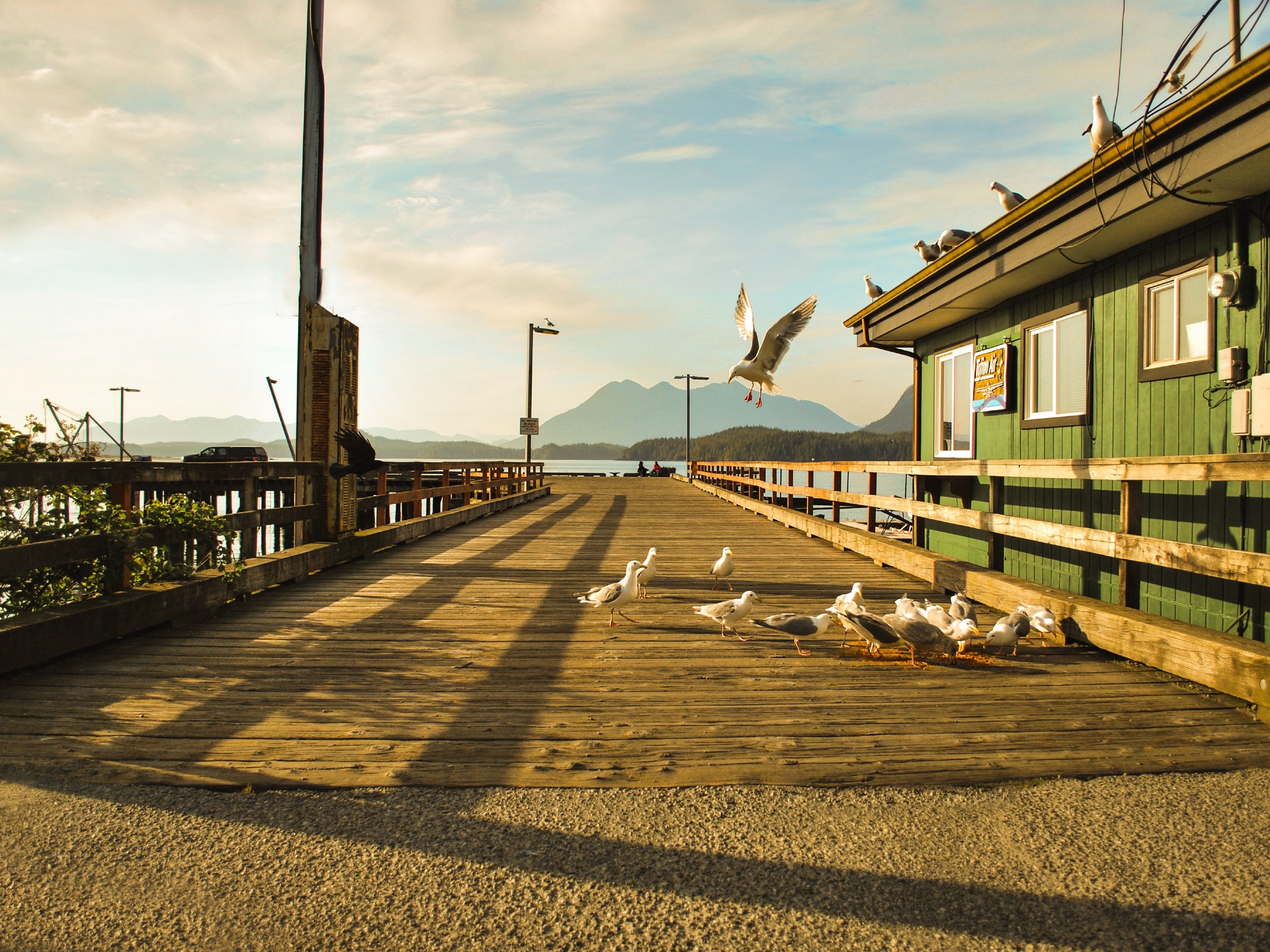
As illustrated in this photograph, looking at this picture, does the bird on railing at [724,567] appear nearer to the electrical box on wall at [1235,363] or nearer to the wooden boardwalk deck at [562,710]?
the wooden boardwalk deck at [562,710]

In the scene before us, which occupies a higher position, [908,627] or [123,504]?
[123,504]

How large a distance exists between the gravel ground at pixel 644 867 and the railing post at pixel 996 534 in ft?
10.6

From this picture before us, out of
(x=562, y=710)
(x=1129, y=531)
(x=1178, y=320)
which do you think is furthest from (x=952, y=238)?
(x=562, y=710)

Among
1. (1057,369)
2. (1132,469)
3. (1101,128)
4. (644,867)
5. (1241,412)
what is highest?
(1101,128)

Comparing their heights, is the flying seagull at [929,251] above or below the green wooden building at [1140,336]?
above

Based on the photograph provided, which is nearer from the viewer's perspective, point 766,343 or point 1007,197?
point 1007,197

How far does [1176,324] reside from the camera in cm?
606

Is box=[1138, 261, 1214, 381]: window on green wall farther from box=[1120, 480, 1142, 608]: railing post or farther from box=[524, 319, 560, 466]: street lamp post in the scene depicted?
box=[524, 319, 560, 466]: street lamp post

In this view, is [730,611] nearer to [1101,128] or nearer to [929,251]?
[1101,128]

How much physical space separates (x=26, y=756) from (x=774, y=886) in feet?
9.74

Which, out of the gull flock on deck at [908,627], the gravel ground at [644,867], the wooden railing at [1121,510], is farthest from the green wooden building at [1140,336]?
the gravel ground at [644,867]

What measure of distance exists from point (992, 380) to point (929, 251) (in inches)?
73.4

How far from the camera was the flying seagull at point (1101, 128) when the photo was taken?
5.55 meters

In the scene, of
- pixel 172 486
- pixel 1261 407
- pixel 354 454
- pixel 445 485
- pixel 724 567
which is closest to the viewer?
pixel 1261 407
